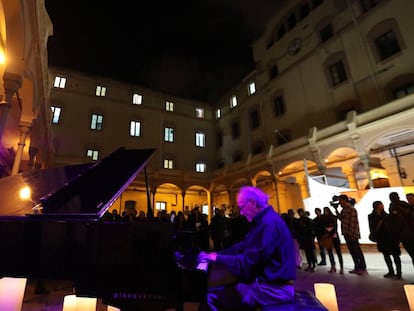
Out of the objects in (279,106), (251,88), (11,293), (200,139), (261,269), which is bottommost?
(11,293)

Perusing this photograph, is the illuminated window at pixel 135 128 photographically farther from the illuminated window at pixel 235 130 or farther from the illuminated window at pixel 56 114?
the illuminated window at pixel 235 130

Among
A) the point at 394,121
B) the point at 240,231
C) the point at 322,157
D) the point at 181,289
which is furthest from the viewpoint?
the point at 322,157

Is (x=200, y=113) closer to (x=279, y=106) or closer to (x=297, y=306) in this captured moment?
(x=279, y=106)

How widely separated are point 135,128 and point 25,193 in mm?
20765

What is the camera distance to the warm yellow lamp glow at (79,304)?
2855 mm

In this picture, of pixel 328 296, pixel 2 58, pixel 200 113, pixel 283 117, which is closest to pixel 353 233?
pixel 328 296

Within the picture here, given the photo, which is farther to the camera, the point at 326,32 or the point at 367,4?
the point at 326,32

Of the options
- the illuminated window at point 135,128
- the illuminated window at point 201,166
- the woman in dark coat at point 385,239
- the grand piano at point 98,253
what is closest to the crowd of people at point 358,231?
the woman in dark coat at point 385,239

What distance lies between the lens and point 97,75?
2386 cm

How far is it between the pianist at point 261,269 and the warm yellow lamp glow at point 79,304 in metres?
1.36

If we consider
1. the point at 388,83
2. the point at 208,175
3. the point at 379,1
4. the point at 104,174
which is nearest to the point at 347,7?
the point at 379,1

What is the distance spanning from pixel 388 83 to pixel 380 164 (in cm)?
508

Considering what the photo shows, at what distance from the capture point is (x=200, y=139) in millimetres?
27328

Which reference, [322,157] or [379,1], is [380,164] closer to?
[322,157]
